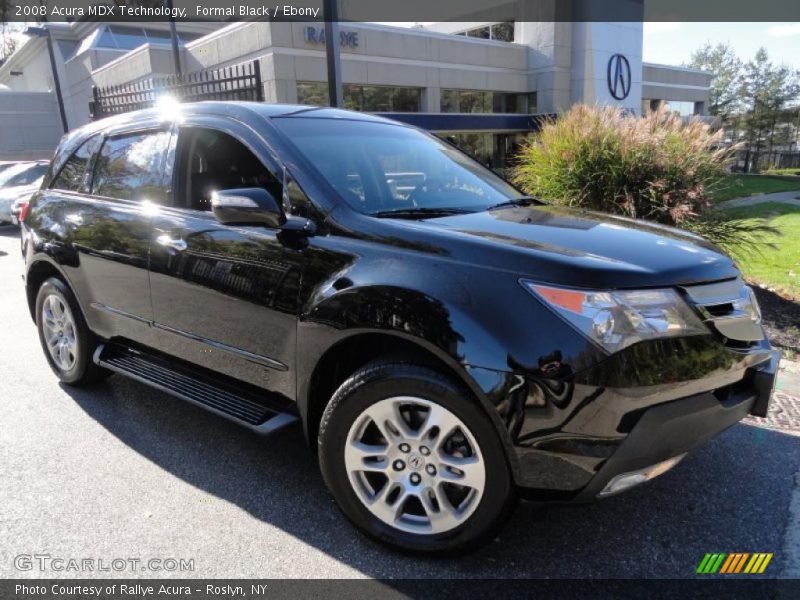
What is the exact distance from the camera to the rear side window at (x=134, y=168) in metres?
3.46

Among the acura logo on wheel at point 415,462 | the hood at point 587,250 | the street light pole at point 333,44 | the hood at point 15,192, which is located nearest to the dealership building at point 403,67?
the hood at point 15,192

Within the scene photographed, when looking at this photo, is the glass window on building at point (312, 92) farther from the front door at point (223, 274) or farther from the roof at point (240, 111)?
the front door at point (223, 274)

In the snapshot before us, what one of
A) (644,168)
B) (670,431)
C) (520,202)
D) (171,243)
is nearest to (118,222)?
(171,243)

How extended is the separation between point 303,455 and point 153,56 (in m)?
23.5

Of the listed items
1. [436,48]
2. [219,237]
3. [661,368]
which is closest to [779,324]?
[661,368]

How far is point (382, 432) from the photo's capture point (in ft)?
7.90

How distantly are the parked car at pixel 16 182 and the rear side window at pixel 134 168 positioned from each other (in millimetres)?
11403

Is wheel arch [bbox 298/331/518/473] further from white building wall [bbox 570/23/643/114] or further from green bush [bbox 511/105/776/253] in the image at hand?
white building wall [bbox 570/23/643/114]

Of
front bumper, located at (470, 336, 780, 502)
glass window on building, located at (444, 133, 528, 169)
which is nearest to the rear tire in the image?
front bumper, located at (470, 336, 780, 502)

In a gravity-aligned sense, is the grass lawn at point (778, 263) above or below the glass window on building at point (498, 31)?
below

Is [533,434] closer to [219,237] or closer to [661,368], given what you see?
[661,368]

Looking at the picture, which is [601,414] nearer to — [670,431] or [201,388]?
[670,431]

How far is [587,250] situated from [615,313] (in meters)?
0.36

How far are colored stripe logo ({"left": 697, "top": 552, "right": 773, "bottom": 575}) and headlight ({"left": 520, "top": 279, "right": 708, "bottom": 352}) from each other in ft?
3.31
